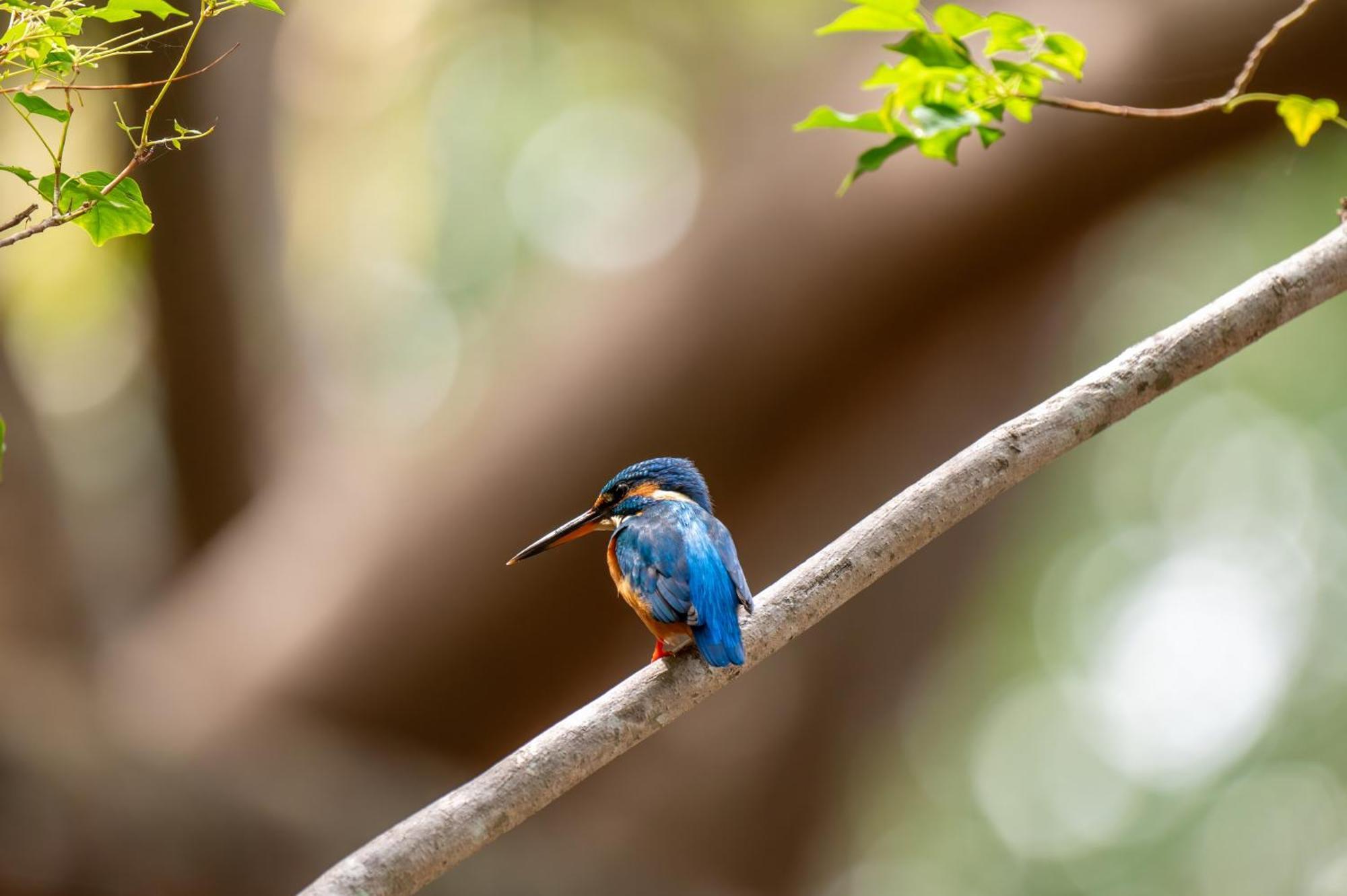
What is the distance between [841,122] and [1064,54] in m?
0.32

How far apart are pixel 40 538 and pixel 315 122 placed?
2.17m

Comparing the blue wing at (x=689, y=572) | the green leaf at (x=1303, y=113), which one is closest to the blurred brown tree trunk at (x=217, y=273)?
the blue wing at (x=689, y=572)

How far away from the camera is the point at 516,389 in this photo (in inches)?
175

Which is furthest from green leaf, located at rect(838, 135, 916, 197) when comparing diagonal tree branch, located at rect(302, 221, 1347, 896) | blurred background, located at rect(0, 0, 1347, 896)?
blurred background, located at rect(0, 0, 1347, 896)

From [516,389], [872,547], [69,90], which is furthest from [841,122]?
[516,389]

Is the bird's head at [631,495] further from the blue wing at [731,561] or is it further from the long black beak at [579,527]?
the blue wing at [731,561]

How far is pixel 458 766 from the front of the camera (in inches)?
167

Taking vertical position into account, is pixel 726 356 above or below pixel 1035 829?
above

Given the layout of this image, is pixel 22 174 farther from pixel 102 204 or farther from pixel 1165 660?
pixel 1165 660

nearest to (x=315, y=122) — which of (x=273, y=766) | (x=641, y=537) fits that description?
(x=273, y=766)

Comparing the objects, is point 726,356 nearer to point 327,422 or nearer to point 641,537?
point 327,422

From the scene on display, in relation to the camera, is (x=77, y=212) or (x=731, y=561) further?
(x=731, y=561)

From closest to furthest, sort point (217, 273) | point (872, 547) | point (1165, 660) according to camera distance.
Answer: point (872, 547) < point (217, 273) < point (1165, 660)

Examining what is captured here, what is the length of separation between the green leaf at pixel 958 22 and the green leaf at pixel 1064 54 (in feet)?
0.29
